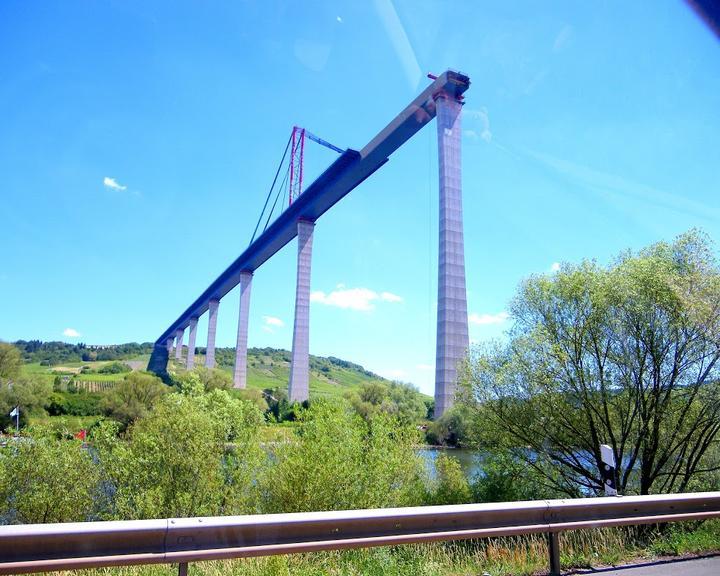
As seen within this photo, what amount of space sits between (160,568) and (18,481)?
18.9 meters

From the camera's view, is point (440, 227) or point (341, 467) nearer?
point (341, 467)

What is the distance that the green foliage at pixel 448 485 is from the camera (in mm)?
17734

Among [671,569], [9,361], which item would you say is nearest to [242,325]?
[9,361]

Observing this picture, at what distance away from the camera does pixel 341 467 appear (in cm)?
1546

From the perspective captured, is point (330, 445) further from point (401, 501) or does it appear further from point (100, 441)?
point (100, 441)

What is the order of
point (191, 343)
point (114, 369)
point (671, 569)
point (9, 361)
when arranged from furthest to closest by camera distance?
point (114, 369) < point (191, 343) < point (9, 361) < point (671, 569)

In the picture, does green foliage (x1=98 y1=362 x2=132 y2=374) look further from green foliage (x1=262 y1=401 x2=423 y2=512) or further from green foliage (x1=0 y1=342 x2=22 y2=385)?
green foliage (x1=262 y1=401 x2=423 y2=512)

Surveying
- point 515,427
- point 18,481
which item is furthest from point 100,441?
point 515,427

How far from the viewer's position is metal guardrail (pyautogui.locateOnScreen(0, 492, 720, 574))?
3203mm

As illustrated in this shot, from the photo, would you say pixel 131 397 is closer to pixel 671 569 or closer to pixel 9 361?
pixel 9 361

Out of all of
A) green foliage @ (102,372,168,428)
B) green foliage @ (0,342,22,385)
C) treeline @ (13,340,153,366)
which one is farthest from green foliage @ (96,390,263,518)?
treeline @ (13,340,153,366)

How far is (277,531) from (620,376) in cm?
1496

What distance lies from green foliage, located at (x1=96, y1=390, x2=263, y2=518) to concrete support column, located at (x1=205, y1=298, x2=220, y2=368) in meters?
72.3

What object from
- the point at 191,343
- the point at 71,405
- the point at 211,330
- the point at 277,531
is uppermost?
the point at 211,330
